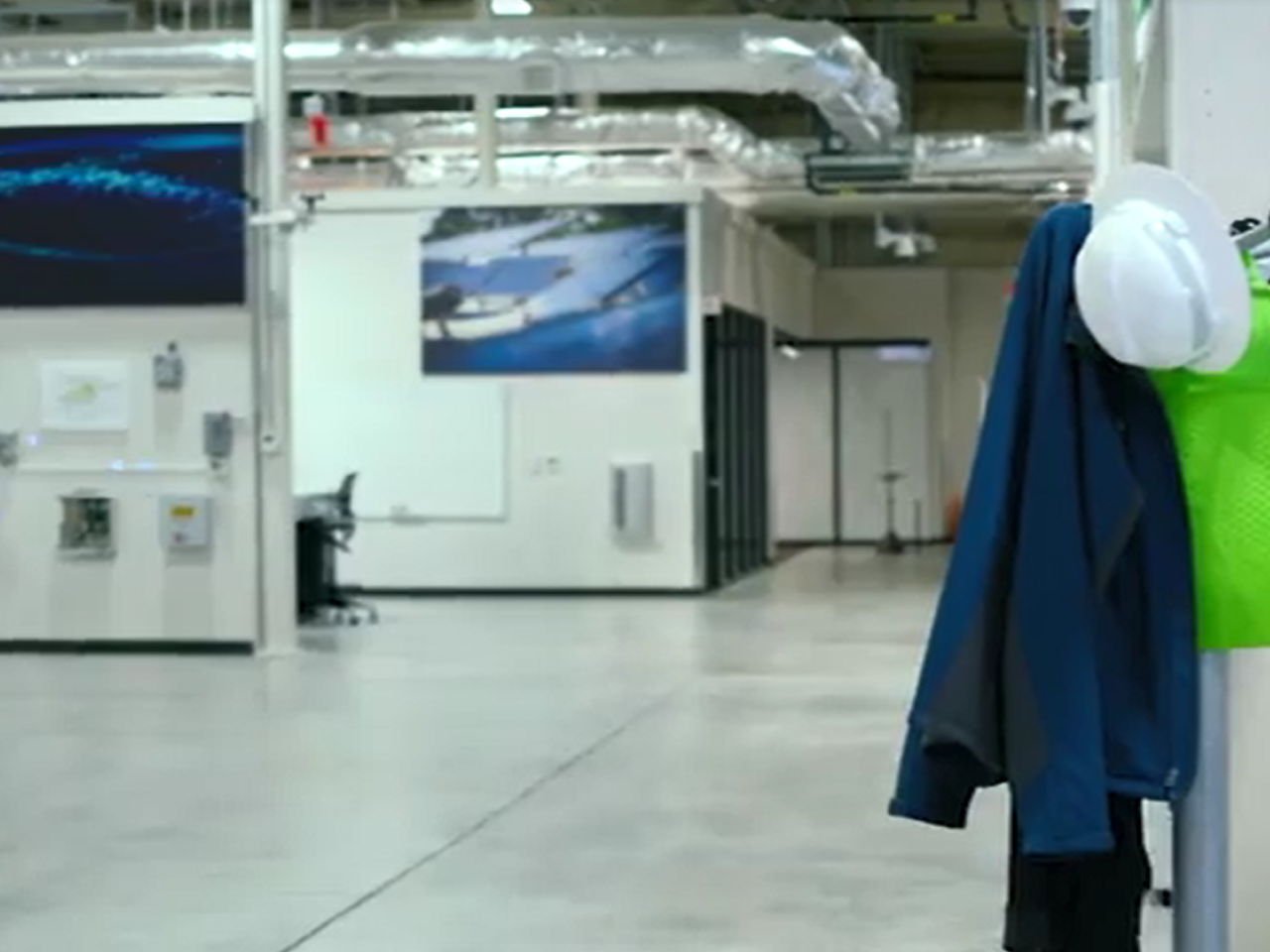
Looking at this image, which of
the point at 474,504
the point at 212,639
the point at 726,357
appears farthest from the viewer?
the point at 726,357

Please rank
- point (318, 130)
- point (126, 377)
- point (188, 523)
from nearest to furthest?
point (188, 523), point (126, 377), point (318, 130)

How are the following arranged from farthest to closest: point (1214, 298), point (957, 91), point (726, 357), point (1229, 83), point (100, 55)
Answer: point (957, 91)
point (726, 357)
point (100, 55)
point (1229, 83)
point (1214, 298)

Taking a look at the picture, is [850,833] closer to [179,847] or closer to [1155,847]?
[1155,847]

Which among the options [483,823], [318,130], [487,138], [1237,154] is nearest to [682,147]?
[487,138]

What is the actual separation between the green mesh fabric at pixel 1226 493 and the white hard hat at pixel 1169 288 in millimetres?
107

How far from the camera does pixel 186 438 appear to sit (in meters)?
12.4

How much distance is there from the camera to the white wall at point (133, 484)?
486 inches

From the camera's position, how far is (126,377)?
1252cm

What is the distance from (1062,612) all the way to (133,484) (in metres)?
10.5

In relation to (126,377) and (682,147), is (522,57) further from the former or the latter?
(682,147)

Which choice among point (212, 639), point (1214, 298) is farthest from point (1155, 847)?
point (212, 639)

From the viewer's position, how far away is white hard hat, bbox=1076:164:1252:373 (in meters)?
2.53

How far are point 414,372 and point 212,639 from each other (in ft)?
16.7

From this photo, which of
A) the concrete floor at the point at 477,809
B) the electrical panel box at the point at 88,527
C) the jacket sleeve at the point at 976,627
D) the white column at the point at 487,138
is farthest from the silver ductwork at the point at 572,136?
the jacket sleeve at the point at 976,627
